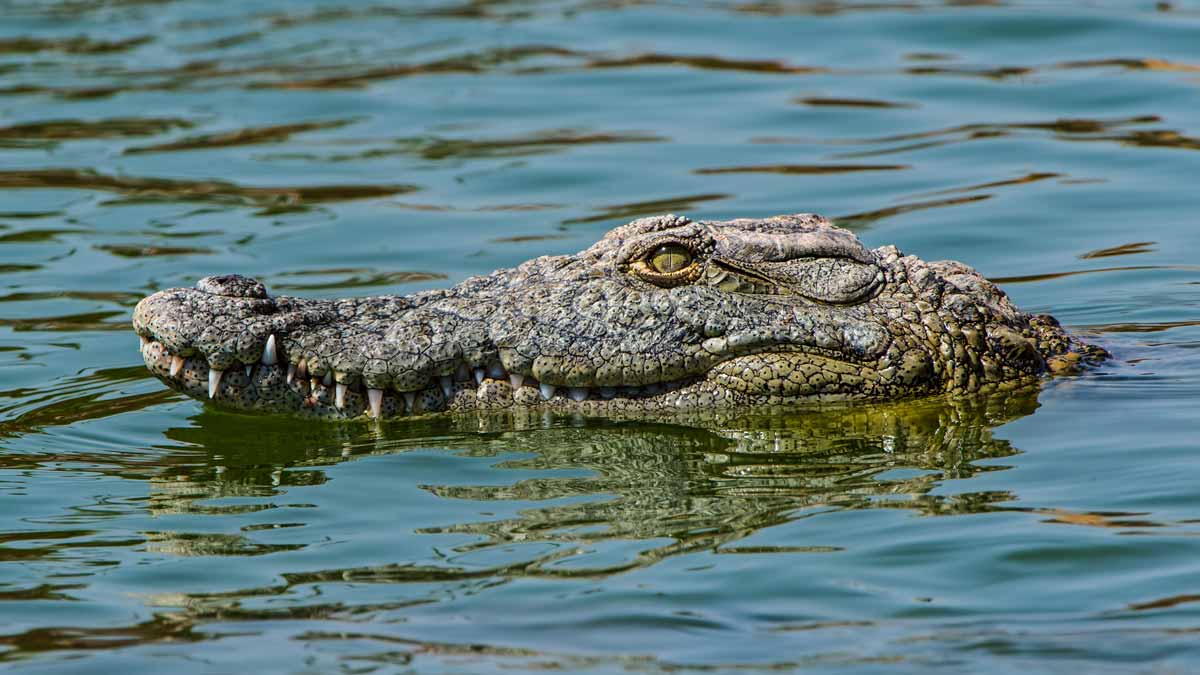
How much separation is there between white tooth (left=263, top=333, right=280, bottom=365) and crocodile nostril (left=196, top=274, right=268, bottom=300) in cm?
21

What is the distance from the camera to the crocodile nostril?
278 inches

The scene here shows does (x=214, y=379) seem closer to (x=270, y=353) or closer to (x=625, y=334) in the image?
(x=270, y=353)

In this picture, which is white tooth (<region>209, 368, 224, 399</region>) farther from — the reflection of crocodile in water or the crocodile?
the reflection of crocodile in water

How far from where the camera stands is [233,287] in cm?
709

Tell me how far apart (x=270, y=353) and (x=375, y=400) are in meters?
0.48

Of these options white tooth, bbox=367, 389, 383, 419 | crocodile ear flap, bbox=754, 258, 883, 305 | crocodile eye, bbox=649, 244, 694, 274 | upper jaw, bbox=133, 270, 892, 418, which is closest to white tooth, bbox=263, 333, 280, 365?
upper jaw, bbox=133, 270, 892, 418

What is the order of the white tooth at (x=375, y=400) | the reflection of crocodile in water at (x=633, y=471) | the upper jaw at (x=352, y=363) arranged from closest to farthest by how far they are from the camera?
1. the reflection of crocodile in water at (x=633, y=471)
2. the upper jaw at (x=352, y=363)
3. the white tooth at (x=375, y=400)

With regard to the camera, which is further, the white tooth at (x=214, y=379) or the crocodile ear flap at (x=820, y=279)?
the crocodile ear flap at (x=820, y=279)

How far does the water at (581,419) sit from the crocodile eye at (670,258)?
660 millimetres

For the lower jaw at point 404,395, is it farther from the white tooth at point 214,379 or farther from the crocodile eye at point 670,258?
the crocodile eye at point 670,258

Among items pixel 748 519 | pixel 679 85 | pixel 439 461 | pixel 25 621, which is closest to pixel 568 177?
pixel 679 85

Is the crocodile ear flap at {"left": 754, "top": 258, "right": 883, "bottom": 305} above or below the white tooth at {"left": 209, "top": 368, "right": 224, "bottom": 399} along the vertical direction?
above

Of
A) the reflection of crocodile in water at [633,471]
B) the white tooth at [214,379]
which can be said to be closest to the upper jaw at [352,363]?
the white tooth at [214,379]

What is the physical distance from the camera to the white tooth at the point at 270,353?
698 centimetres
